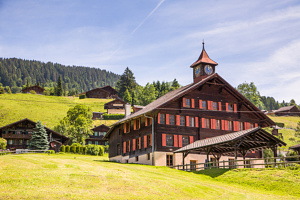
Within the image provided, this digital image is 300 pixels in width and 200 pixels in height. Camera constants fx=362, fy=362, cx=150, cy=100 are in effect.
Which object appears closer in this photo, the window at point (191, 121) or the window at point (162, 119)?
the window at point (162, 119)

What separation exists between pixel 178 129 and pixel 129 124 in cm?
896

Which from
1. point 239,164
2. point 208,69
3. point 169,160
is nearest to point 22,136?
point 169,160

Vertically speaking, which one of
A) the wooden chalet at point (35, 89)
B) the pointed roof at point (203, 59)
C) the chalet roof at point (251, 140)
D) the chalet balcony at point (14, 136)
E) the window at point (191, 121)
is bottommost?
the chalet roof at point (251, 140)

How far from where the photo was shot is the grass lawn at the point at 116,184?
782 inches

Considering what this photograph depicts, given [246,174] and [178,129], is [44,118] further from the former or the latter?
[246,174]

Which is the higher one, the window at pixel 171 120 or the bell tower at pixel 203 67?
the bell tower at pixel 203 67

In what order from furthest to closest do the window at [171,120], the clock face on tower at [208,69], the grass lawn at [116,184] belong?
the clock face on tower at [208,69] < the window at [171,120] < the grass lawn at [116,184]

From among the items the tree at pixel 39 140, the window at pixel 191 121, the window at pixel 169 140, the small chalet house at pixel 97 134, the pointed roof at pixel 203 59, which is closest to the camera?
the window at pixel 169 140

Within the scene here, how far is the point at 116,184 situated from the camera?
2277cm

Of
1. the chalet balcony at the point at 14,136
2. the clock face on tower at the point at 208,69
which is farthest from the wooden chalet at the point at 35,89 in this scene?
the clock face on tower at the point at 208,69

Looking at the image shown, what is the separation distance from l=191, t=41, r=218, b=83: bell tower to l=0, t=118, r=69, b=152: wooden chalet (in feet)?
128

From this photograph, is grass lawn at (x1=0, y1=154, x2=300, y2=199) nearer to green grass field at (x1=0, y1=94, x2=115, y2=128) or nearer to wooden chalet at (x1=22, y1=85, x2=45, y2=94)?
green grass field at (x1=0, y1=94, x2=115, y2=128)

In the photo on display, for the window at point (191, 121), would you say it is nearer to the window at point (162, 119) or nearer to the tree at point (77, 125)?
the window at point (162, 119)

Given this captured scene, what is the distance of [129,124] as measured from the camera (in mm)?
50656
